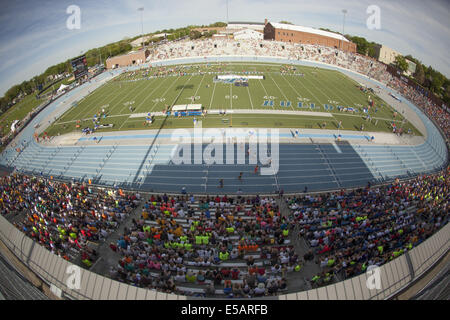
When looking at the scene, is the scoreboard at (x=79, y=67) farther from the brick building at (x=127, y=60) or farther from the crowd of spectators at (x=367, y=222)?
the crowd of spectators at (x=367, y=222)

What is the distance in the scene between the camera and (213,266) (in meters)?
11.6

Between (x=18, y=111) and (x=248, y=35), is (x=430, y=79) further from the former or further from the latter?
(x=18, y=111)

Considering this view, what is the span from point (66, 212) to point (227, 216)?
10.5 metres

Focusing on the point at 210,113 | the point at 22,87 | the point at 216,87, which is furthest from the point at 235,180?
the point at 22,87

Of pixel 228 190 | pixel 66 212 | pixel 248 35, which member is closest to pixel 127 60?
pixel 248 35

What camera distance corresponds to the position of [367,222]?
1369 cm

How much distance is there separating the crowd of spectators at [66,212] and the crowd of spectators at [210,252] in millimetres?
1693

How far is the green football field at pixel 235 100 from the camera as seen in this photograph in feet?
98.5

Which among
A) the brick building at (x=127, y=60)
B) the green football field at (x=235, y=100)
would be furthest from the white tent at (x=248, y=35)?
the brick building at (x=127, y=60)

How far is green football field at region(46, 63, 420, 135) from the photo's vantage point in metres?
30.0

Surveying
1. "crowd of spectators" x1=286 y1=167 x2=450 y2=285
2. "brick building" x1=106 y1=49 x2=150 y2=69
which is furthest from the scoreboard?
"crowd of spectators" x1=286 y1=167 x2=450 y2=285

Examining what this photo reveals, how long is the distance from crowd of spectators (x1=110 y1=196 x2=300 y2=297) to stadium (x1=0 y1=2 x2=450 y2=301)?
83 mm

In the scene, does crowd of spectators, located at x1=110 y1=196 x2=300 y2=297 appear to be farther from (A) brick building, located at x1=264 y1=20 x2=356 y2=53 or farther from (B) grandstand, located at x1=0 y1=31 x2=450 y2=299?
(A) brick building, located at x1=264 y1=20 x2=356 y2=53

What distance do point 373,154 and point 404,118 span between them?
14.3m
